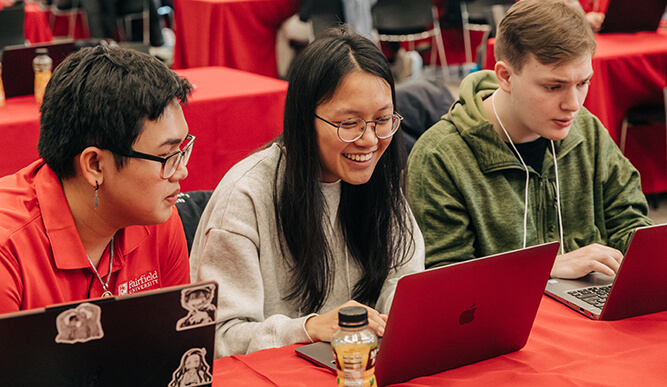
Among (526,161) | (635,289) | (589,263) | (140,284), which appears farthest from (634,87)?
(140,284)

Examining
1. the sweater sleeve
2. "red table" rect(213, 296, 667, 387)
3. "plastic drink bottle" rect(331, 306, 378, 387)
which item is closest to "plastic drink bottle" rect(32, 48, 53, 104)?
the sweater sleeve

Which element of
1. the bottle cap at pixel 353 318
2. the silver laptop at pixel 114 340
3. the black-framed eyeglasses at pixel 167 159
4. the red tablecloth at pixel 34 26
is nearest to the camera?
the silver laptop at pixel 114 340

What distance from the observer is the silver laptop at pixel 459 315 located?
3.69 feet

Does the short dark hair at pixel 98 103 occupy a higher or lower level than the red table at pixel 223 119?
higher

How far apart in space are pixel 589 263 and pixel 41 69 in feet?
7.16

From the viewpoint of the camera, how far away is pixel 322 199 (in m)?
1.60

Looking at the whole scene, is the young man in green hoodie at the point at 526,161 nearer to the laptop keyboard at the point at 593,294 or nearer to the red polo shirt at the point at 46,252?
the laptop keyboard at the point at 593,294

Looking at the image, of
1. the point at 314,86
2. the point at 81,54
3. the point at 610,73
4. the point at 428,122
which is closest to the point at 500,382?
the point at 314,86

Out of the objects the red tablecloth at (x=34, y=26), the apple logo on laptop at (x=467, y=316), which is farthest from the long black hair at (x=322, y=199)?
the red tablecloth at (x=34, y=26)

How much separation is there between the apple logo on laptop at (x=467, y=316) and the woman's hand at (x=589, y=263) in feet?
1.54

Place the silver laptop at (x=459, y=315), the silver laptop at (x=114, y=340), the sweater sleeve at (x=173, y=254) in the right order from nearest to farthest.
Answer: the silver laptop at (x=114, y=340), the silver laptop at (x=459, y=315), the sweater sleeve at (x=173, y=254)

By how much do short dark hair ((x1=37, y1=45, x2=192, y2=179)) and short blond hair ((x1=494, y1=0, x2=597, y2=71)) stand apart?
923mm

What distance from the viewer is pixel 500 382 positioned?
3.96ft

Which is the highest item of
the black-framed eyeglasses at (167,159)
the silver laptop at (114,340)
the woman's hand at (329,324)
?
the black-framed eyeglasses at (167,159)
